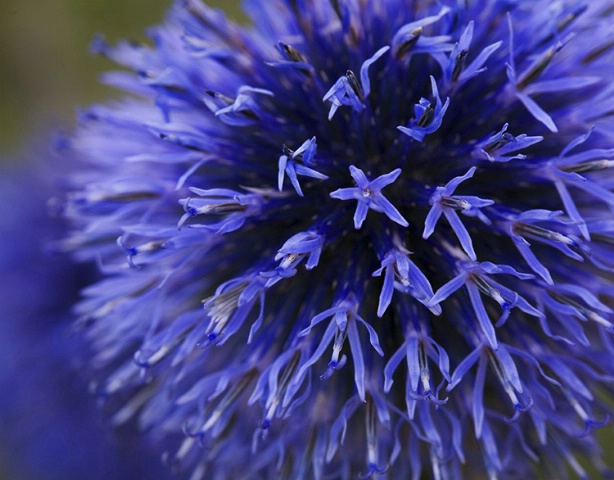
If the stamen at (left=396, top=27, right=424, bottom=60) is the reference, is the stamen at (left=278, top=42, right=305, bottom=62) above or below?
above

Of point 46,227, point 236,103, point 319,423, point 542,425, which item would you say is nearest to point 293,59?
point 236,103

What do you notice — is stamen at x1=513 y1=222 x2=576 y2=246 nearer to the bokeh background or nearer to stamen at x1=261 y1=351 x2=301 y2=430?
stamen at x1=261 y1=351 x2=301 y2=430

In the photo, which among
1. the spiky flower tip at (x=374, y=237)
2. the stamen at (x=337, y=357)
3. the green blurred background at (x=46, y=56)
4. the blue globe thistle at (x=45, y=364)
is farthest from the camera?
the green blurred background at (x=46, y=56)

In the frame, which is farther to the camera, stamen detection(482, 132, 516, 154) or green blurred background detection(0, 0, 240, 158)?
green blurred background detection(0, 0, 240, 158)

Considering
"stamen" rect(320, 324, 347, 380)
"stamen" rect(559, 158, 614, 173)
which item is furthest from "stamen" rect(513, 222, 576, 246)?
"stamen" rect(320, 324, 347, 380)

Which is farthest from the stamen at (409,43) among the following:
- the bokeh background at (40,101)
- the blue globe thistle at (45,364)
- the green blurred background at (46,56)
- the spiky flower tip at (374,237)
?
the green blurred background at (46,56)

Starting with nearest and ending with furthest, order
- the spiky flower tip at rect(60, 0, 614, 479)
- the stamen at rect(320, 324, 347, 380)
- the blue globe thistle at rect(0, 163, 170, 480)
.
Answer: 1. the stamen at rect(320, 324, 347, 380)
2. the spiky flower tip at rect(60, 0, 614, 479)
3. the blue globe thistle at rect(0, 163, 170, 480)

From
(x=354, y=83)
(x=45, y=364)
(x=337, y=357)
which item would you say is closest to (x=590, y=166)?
(x=354, y=83)

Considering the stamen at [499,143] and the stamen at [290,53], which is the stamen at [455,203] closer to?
the stamen at [499,143]
